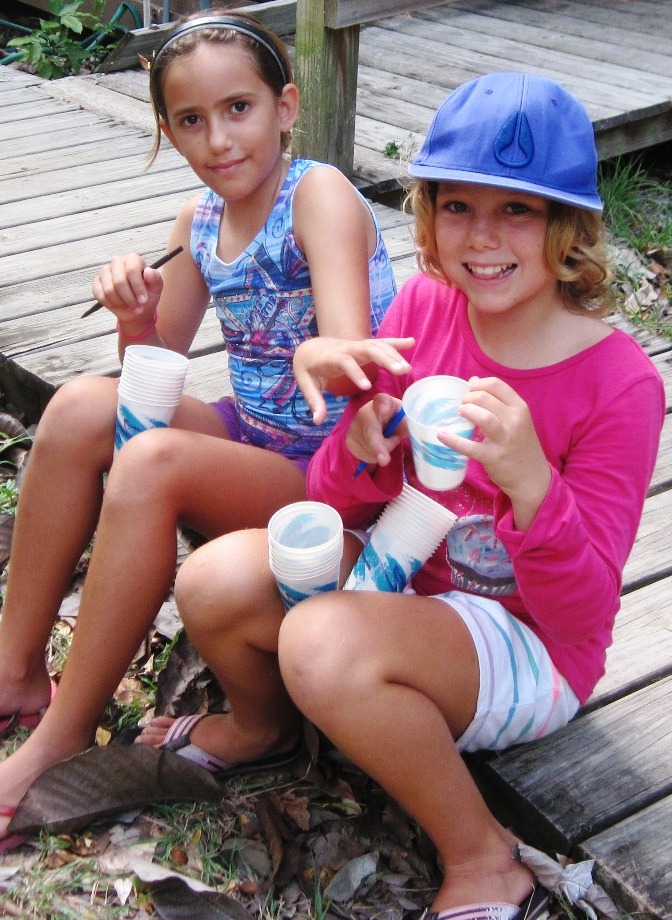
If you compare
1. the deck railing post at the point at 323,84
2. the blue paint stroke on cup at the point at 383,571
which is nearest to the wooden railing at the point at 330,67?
the deck railing post at the point at 323,84

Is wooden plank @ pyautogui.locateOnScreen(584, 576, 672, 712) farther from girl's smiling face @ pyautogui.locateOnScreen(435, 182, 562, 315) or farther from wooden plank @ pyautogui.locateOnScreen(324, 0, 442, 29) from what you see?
wooden plank @ pyautogui.locateOnScreen(324, 0, 442, 29)

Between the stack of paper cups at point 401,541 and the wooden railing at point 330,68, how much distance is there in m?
1.89

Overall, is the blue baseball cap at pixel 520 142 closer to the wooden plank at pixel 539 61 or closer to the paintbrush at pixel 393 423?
the paintbrush at pixel 393 423

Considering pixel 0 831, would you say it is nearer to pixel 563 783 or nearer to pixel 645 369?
pixel 563 783

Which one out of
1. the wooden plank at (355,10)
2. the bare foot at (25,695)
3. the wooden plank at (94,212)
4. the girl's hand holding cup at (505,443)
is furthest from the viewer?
the wooden plank at (94,212)

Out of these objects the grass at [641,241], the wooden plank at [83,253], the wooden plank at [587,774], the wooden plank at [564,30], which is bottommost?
the grass at [641,241]

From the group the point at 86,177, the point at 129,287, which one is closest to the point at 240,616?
the point at 129,287

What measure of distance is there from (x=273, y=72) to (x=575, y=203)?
786 mm

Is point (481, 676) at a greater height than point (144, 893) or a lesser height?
greater

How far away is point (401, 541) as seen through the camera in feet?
5.47

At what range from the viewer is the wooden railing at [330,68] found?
3.08 metres

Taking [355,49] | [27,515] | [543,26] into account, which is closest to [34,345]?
[27,515]

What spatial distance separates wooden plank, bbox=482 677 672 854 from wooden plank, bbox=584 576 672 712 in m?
0.04

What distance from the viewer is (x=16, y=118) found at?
4.50m
